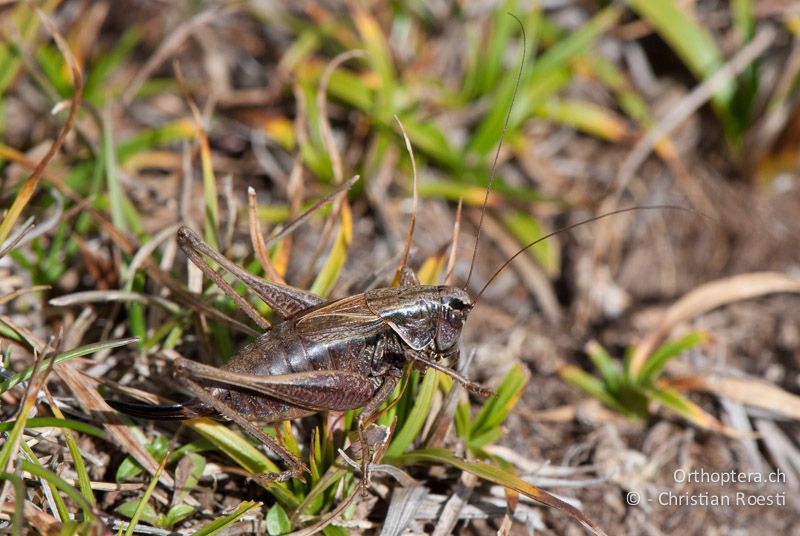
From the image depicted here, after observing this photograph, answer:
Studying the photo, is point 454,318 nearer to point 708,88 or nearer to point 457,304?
point 457,304

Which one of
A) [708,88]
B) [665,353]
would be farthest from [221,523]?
[708,88]

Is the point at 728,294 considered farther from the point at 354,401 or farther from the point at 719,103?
the point at 354,401

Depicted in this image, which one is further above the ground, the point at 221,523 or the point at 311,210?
the point at 311,210

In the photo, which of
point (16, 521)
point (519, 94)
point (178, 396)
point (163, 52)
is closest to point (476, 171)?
point (519, 94)

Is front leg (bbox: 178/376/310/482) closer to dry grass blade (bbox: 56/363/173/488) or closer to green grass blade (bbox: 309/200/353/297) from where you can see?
dry grass blade (bbox: 56/363/173/488)

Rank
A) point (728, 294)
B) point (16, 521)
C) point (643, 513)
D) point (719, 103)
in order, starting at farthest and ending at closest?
point (719, 103) → point (728, 294) → point (643, 513) → point (16, 521)

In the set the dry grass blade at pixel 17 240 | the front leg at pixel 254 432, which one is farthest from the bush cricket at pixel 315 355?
the dry grass blade at pixel 17 240

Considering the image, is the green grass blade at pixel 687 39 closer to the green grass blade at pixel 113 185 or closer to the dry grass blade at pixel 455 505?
the dry grass blade at pixel 455 505

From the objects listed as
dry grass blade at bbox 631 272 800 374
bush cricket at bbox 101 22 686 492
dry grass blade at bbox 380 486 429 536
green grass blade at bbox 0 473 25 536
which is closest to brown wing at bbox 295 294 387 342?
bush cricket at bbox 101 22 686 492
